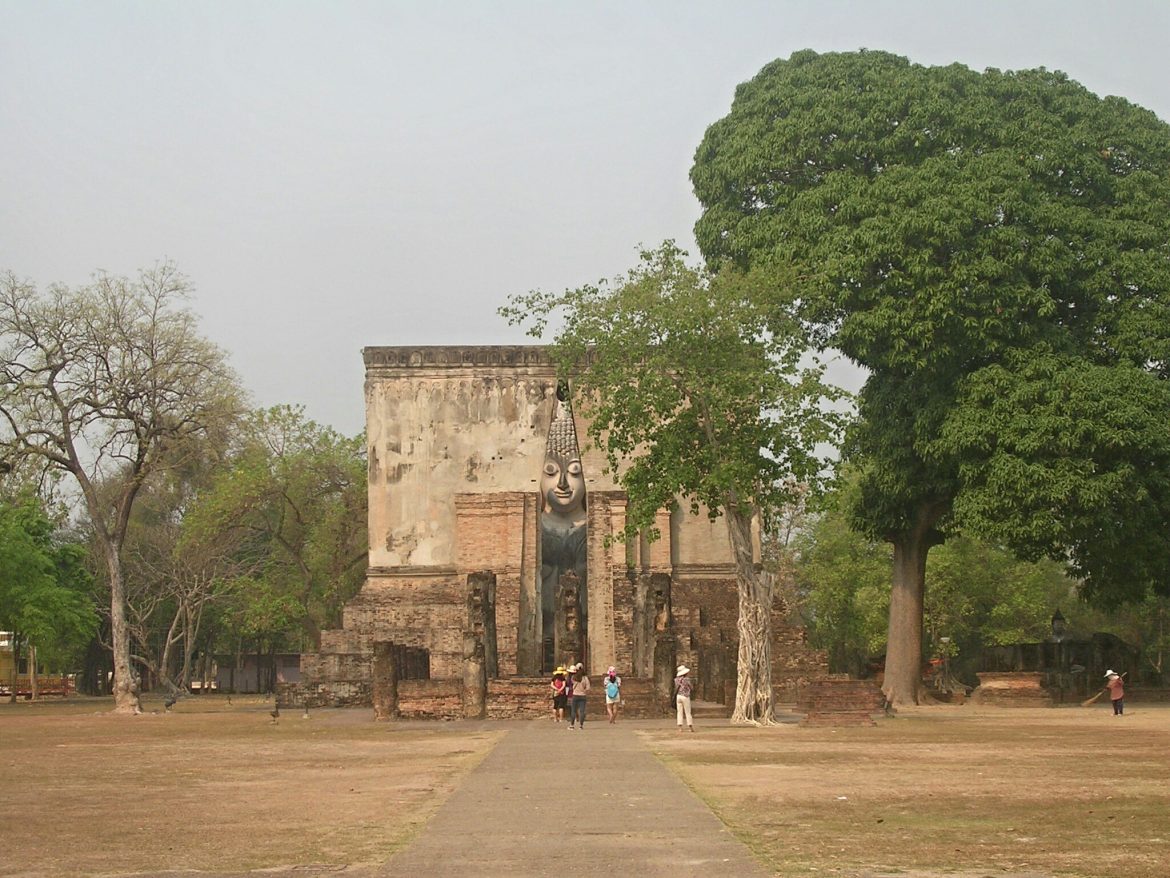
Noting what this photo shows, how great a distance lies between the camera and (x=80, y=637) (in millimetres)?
39688

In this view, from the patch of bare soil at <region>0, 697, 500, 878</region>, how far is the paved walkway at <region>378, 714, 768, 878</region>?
296 millimetres

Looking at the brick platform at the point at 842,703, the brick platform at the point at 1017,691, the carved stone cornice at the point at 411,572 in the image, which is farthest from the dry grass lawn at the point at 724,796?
the carved stone cornice at the point at 411,572

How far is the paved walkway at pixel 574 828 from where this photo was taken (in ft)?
25.1

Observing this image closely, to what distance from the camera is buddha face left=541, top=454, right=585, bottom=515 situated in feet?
103

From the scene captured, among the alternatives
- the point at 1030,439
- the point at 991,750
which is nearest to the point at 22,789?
the point at 991,750

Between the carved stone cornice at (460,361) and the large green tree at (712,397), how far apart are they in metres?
9.36

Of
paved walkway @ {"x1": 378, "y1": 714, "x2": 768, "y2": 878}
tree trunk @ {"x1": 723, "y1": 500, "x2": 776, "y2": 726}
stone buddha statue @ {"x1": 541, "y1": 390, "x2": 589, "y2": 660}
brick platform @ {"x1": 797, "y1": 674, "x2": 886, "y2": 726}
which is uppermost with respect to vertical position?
stone buddha statue @ {"x1": 541, "y1": 390, "x2": 589, "y2": 660}

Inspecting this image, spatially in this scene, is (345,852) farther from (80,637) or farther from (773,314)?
(80,637)

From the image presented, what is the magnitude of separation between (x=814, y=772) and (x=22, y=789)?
6.74 meters

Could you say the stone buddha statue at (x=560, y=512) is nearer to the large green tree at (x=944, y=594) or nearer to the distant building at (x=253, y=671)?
the large green tree at (x=944, y=594)

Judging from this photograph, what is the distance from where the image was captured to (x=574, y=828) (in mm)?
9227

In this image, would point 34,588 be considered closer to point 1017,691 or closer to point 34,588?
point 34,588

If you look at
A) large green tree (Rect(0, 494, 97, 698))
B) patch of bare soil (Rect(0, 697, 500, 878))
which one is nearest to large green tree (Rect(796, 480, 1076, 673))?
patch of bare soil (Rect(0, 697, 500, 878))

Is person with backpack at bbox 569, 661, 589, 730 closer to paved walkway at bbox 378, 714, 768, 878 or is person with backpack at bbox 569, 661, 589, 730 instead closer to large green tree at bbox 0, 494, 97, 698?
paved walkway at bbox 378, 714, 768, 878
